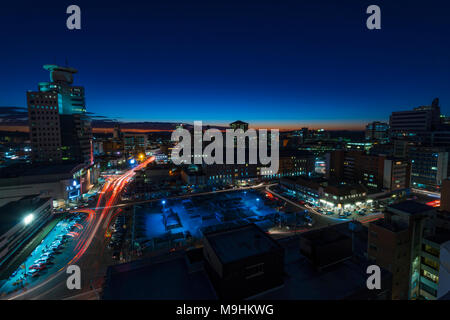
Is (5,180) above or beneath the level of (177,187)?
above

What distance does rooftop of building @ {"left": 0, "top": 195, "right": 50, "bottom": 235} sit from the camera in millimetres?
22725

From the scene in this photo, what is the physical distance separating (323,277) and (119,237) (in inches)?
897

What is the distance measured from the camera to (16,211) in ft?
86.0

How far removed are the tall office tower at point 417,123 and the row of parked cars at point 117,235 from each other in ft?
232

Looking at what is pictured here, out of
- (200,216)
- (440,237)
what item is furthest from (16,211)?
(440,237)

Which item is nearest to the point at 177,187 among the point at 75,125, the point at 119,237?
the point at 119,237

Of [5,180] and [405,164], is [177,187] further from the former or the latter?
[405,164]

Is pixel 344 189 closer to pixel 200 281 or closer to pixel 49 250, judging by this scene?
pixel 200 281

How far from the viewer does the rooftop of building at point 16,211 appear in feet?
74.6

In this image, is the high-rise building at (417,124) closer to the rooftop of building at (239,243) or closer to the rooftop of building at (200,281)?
the rooftop of building at (200,281)

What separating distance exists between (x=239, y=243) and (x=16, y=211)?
30.6m

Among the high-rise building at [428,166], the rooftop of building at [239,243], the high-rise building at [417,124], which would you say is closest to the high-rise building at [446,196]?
the high-rise building at [428,166]

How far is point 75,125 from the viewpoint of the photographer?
172ft
